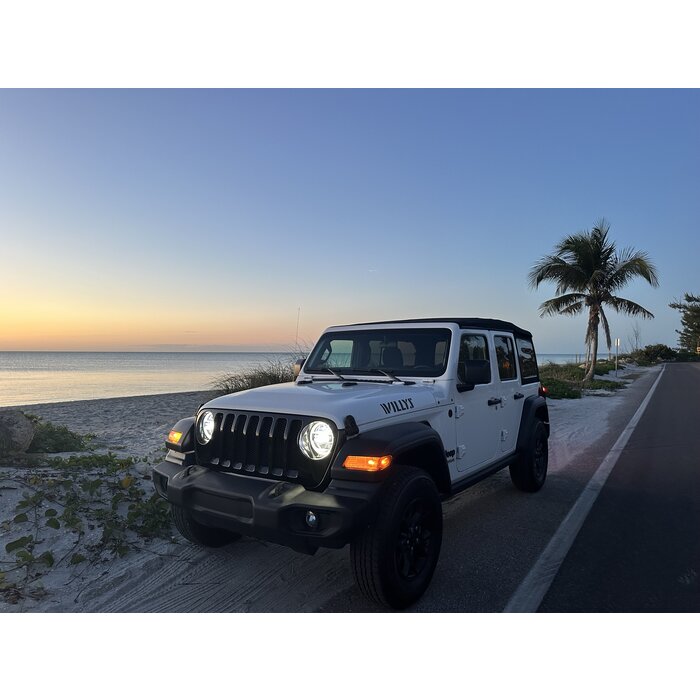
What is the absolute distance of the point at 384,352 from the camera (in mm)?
4535

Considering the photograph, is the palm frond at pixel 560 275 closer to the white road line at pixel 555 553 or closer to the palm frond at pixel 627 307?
the palm frond at pixel 627 307

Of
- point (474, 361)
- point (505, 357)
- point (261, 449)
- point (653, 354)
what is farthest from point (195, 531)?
point (653, 354)

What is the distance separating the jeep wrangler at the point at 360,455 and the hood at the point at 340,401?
0.01 metres

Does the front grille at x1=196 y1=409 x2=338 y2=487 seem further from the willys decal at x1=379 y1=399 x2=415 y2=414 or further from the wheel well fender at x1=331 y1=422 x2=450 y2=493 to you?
the willys decal at x1=379 y1=399 x2=415 y2=414

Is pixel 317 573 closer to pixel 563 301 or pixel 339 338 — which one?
pixel 339 338

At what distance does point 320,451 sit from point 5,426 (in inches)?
178

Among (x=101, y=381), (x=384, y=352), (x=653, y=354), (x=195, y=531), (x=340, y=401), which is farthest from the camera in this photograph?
(x=653, y=354)

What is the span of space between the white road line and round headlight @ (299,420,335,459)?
1526 mm

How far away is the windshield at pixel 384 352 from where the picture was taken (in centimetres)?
423

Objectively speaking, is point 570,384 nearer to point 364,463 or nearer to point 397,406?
point 397,406

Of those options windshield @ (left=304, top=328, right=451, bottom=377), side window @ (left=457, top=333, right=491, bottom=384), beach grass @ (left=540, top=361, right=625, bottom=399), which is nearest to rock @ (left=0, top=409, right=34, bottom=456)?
windshield @ (left=304, top=328, right=451, bottom=377)

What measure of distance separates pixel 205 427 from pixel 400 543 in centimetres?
162

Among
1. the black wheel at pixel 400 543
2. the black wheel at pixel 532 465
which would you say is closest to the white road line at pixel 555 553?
the black wheel at pixel 532 465

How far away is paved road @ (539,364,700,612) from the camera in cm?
313
